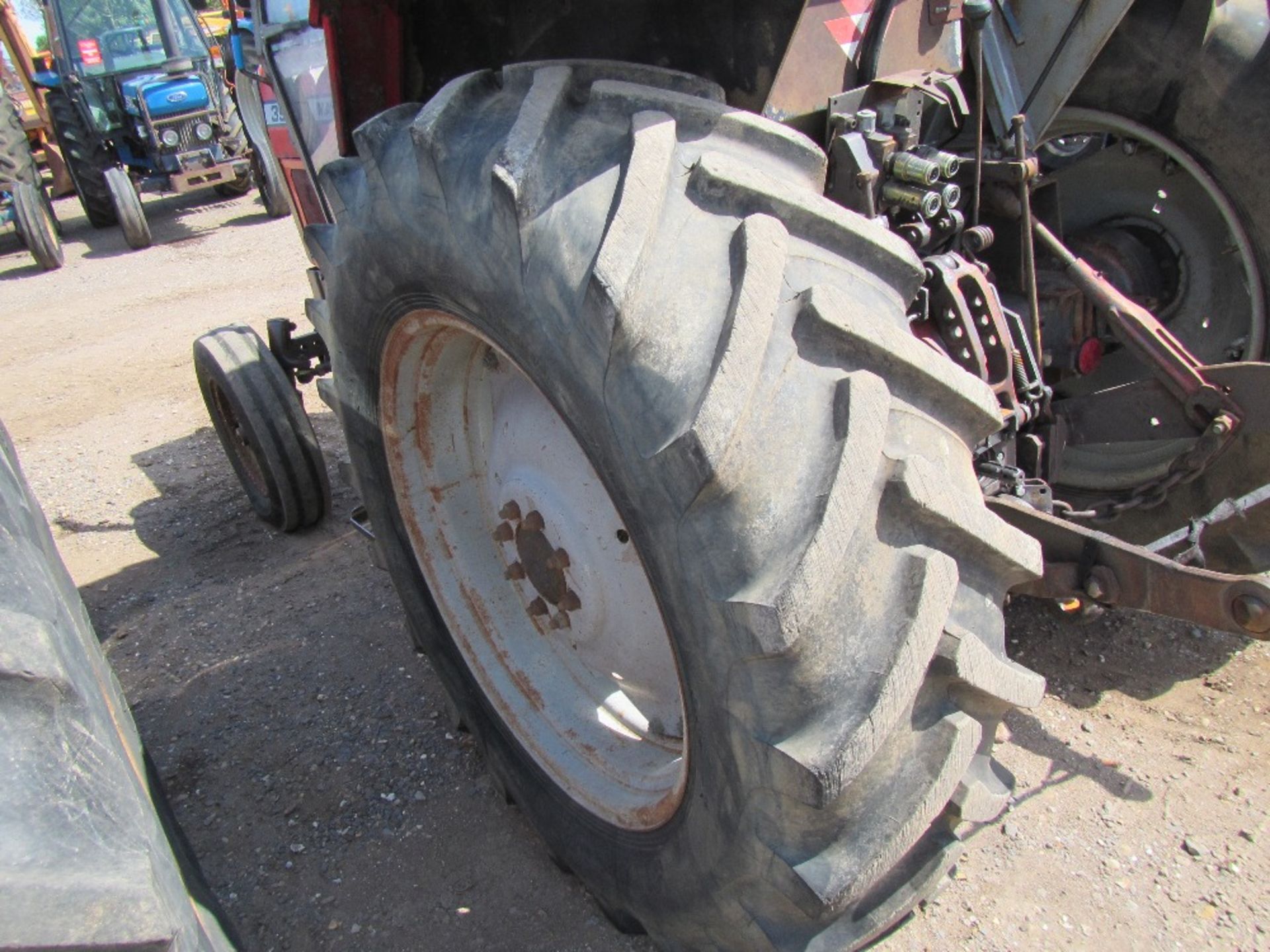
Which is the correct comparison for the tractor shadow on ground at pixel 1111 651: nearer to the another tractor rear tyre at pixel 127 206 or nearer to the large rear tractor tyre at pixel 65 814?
the large rear tractor tyre at pixel 65 814

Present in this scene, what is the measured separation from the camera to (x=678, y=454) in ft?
4.04

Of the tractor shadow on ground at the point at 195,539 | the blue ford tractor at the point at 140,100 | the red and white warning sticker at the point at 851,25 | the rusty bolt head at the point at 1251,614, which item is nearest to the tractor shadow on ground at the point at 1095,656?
the rusty bolt head at the point at 1251,614

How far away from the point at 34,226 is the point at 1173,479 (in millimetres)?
10145

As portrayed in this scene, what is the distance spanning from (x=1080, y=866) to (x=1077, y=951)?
0.70 feet

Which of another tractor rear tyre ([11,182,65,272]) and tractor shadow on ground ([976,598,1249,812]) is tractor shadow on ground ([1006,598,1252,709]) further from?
another tractor rear tyre ([11,182,65,272])

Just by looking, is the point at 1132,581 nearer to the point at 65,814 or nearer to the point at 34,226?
the point at 65,814

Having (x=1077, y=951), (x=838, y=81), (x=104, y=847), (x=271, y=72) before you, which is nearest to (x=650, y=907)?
(x=1077, y=951)

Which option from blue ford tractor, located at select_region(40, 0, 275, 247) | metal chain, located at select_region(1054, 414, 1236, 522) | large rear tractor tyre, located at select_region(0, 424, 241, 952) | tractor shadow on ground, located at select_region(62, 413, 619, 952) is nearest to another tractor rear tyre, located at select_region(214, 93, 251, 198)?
blue ford tractor, located at select_region(40, 0, 275, 247)

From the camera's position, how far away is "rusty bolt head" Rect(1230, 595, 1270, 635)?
1.65 meters

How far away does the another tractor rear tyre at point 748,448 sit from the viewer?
48.2 inches

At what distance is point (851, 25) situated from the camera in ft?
6.57

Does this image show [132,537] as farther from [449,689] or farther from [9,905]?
[9,905]

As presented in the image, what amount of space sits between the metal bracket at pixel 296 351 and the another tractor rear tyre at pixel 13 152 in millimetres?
7787

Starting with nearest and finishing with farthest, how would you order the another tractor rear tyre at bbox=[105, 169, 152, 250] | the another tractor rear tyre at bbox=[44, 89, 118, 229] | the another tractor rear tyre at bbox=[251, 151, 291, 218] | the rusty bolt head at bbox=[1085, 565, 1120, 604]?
the rusty bolt head at bbox=[1085, 565, 1120, 604], the another tractor rear tyre at bbox=[105, 169, 152, 250], the another tractor rear tyre at bbox=[251, 151, 291, 218], the another tractor rear tyre at bbox=[44, 89, 118, 229]
